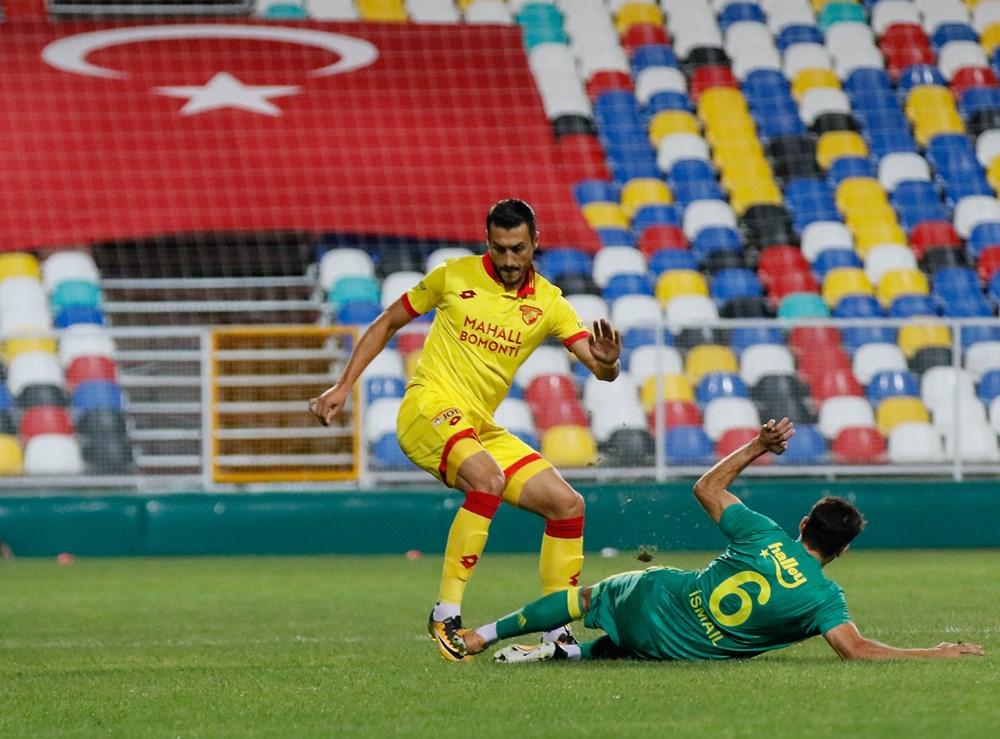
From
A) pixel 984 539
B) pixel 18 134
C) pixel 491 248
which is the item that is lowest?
pixel 984 539

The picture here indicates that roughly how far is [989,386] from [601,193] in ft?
18.9

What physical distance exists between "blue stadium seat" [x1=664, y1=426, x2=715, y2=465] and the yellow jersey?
21.9ft

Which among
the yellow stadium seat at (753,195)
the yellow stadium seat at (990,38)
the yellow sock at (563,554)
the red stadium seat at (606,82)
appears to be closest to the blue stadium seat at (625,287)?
the yellow stadium seat at (753,195)

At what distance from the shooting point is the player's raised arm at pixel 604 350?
690 cm

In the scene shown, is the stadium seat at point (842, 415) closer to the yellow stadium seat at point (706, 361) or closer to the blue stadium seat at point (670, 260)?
the yellow stadium seat at point (706, 361)

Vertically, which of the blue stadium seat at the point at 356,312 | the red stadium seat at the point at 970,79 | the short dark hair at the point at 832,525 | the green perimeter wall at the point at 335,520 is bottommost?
the green perimeter wall at the point at 335,520

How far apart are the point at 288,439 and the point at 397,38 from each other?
6.99 metres

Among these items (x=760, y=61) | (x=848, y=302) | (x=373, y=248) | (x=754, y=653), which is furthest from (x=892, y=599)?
(x=760, y=61)

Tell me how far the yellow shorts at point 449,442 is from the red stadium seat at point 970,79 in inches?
549

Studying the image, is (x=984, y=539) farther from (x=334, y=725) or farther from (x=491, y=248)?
(x=334, y=725)

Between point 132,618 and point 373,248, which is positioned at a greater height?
point 373,248

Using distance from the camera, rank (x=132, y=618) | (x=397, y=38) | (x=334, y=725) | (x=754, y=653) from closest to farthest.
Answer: (x=334, y=725), (x=754, y=653), (x=132, y=618), (x=397, y=38)

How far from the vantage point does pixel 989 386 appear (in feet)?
45.7

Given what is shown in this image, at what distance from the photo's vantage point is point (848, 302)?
16.8 meters
